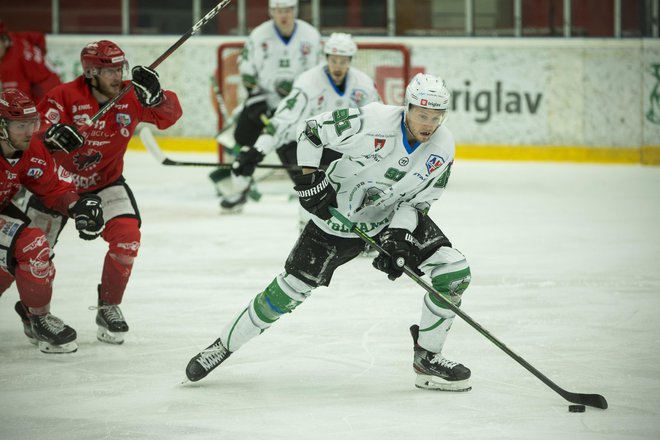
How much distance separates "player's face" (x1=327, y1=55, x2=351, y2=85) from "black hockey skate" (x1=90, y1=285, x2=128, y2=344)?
2209 mm

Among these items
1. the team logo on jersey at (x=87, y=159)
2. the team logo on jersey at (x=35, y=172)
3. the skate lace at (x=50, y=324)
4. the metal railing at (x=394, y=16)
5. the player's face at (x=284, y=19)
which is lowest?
the skate lace at (x=50, y=324)

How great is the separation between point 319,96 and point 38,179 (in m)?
2.40

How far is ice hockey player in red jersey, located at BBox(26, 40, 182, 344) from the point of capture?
4.35 meters

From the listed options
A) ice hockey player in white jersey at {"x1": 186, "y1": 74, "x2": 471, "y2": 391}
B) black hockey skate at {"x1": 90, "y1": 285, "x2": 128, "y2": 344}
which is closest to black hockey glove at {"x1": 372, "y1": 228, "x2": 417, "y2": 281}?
ice hockey player in white jersey at {"x1": 186, "y1": 74, "x2": 471, "y2": 391}

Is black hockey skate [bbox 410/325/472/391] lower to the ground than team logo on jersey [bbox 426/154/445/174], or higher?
lower

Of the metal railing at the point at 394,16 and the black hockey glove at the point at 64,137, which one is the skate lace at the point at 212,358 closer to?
the black hockey glove at the point at 64,137

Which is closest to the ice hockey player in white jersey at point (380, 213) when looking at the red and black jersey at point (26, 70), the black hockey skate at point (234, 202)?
the black hockey skate at point (234, 202)

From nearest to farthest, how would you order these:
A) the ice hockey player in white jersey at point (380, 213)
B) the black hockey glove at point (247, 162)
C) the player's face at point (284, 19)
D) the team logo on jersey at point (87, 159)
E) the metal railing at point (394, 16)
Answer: the ice hockey player in white jersey at point (380, 213) → the team logo on jersey at point (87, 159) → the black hockey glove at point (247, 162) → the player's face at point (284, 19) → the metal railing at point (394, 16)

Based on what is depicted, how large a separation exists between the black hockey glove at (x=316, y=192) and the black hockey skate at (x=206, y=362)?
539 mm

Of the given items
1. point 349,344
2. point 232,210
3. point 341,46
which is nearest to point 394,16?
point 232,210

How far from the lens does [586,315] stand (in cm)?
480

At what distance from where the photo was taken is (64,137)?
4.14m

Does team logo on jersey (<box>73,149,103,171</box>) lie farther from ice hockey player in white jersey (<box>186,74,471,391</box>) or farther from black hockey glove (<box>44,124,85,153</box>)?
ice hockey player in white jersey (<box>186,74,471,391</box>)

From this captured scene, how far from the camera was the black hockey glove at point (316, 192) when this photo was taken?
3.62 metres
